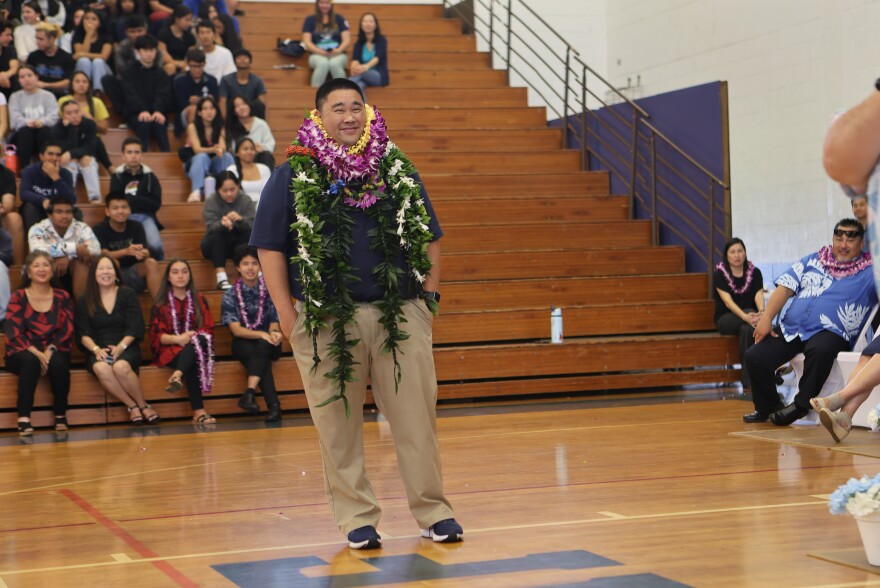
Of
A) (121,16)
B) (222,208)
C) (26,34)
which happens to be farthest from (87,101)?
(222,208)

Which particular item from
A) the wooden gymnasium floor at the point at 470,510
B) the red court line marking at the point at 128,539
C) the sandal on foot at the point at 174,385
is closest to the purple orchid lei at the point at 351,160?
the wooden gymnasium floor at the point at 470,510

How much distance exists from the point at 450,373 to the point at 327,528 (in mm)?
4524

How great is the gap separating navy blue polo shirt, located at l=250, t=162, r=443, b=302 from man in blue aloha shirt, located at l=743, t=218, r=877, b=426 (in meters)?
3.66

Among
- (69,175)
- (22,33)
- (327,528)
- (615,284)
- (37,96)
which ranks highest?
(22,33)

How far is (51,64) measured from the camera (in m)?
10.4

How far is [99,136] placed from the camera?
392 inches

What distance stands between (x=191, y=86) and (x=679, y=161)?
4.37 meters

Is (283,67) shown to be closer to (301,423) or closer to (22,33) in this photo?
(22,33)

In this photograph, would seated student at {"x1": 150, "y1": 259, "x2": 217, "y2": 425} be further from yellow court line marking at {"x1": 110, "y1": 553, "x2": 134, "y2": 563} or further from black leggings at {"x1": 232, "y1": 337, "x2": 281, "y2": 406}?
yellow court line marking at {"x1": 110, "y1": 553, "x2": 134, "y2": 563}

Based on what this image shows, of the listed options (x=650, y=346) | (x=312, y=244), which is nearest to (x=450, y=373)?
(x=650, y=346)

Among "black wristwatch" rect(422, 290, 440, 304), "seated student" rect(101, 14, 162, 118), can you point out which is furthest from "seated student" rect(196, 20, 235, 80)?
"black wristwatch" rect(422, 290, 440, 304)

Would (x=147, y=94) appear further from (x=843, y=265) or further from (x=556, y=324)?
(x=843, y=265)

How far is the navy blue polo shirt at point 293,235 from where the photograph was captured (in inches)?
152

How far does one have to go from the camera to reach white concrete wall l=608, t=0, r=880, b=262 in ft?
30.4
